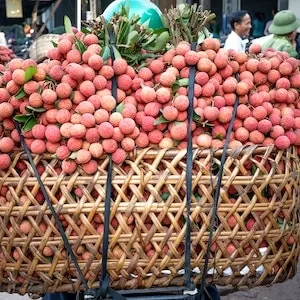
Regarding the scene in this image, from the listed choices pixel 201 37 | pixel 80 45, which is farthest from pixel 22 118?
pixel 201 37

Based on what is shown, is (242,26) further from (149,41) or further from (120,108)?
(120,108)

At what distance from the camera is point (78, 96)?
1.38 meters

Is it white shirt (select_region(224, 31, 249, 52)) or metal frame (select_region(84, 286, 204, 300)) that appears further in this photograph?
white shirt (select_region(224, 31, 249, 52))

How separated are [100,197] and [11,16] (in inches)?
440

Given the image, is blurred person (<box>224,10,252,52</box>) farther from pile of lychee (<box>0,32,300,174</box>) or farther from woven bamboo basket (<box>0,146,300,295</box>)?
woven bamboo basket (<box>0,146,300,295</box>)

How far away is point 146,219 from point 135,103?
1.00 feet

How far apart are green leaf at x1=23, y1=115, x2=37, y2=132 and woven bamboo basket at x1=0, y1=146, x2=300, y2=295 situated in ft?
0.25

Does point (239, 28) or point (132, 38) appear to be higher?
point (132, 38)

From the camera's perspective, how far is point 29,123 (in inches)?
53.6

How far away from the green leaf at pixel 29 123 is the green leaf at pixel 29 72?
3.9 inches

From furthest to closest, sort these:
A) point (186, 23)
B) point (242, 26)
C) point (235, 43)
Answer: point (242, 26)
point (235, 43)
point (186, 23)

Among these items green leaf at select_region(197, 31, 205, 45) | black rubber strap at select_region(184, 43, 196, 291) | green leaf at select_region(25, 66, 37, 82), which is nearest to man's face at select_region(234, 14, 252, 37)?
green leaf at select_region(197, 31, 205, 45)

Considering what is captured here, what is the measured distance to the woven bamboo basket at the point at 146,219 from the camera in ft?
4.28

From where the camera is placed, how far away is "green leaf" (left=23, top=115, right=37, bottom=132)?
1.36 meters
